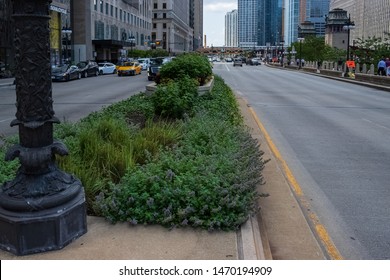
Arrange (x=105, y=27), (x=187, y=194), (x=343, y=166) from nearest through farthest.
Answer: (x=187, y=194)
(x=343, y=166)
(x=105, y=27)

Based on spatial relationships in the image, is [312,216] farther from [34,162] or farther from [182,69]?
[182,69]

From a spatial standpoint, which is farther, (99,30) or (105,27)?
(105,27)

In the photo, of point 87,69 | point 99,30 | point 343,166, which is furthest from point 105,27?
point 343,166

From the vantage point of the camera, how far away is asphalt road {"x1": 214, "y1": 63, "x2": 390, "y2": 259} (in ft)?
19.2

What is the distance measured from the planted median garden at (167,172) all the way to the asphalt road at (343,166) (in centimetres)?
115

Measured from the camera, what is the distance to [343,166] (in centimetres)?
929

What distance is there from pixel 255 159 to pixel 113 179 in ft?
6.29

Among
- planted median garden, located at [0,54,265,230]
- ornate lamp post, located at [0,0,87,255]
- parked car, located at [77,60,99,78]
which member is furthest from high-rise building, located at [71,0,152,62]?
ornate lamp post, located at [0,0,87,255]

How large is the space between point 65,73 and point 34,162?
3639 centimetres

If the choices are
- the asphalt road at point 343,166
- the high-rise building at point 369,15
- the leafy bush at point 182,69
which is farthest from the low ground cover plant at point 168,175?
the high-rise building at point 369,15

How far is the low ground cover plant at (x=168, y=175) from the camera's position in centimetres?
520

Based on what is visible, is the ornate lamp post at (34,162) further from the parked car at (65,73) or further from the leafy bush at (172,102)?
the parked car at (65,73)

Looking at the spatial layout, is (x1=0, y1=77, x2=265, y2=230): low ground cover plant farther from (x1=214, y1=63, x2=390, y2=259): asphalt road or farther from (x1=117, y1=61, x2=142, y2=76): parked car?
(x1=117, y1=61, x2=142, y2=76): parked car

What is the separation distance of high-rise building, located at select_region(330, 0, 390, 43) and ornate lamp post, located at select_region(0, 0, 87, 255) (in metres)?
141
